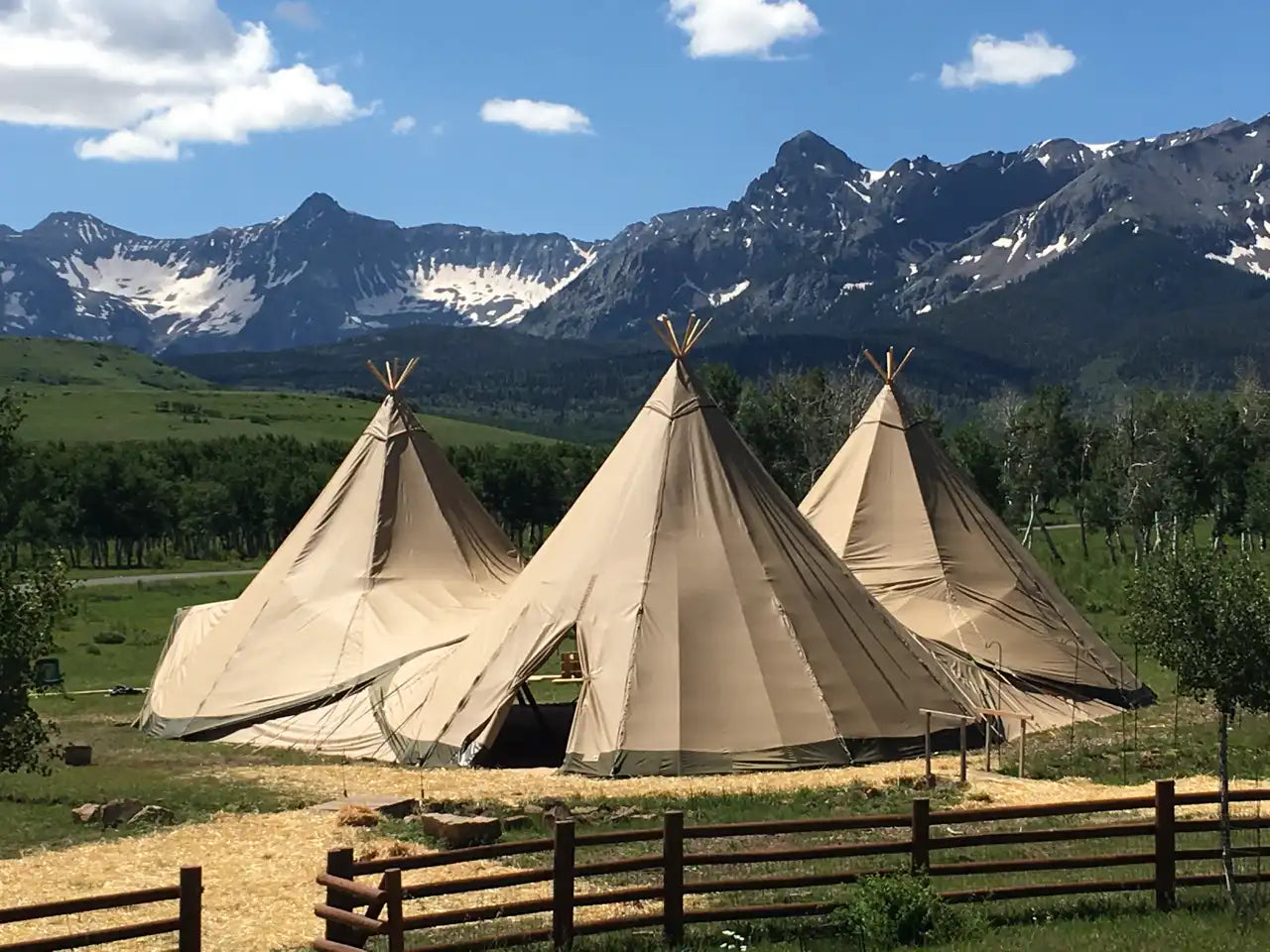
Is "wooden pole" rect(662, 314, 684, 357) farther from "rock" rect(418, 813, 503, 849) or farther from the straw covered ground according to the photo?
"rock" rect(418, 813, 503, 849)

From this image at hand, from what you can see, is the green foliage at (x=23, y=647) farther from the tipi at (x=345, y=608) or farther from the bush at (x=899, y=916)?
the bush at (x=899, y=916)

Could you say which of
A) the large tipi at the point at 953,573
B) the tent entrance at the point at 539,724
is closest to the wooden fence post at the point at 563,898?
the tent entrance at the point at 539,724

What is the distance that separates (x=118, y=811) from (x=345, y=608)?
42.0 ft

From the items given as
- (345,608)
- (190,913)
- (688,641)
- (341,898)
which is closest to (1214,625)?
(341,898)

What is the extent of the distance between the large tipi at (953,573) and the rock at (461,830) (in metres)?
14.4

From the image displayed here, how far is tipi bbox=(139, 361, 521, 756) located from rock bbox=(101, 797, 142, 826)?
25.2 ft

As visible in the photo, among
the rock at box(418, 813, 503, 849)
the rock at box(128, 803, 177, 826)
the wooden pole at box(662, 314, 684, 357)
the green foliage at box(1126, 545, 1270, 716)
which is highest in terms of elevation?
the wooden pole at box(662, 314, 684, 357)

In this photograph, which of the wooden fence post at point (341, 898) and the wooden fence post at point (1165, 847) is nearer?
the wooden fence post at point (341, 898)

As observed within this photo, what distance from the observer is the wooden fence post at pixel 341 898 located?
1223cm

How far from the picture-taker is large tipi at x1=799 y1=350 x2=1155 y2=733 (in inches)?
1264

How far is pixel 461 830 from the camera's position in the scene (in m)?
17.8

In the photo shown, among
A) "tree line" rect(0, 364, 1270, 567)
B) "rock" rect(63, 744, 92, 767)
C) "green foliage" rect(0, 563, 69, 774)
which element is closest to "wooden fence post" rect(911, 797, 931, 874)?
"green foliage" rect(0, 563, 69, 774)

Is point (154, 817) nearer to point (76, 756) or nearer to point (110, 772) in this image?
point (110, 772)

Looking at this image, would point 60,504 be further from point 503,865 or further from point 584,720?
point 503,865
